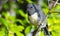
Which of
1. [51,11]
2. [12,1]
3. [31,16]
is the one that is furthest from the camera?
[12,1]

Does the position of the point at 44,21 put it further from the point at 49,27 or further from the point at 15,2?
the point at 15,2

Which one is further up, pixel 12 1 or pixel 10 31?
pixel 12 1

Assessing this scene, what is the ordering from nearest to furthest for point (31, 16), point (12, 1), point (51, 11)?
point (51, 11) < point (31, 16) < point (12, 1)

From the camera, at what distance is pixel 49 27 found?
1089 millimetres

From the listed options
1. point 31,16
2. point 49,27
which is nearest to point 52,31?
point 49,27

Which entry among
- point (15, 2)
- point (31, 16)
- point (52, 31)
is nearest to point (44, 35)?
point (52, 31)

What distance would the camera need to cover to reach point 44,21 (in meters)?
1.03

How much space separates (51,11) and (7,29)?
11.3 inches

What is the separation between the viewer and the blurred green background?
101cm

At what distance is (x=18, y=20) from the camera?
3.69 ft

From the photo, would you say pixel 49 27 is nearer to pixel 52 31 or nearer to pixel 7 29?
pixel 52 31

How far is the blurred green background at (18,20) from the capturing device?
1012mm

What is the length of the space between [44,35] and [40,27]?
57 millimetres

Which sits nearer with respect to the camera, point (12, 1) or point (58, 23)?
point (58, 23)
